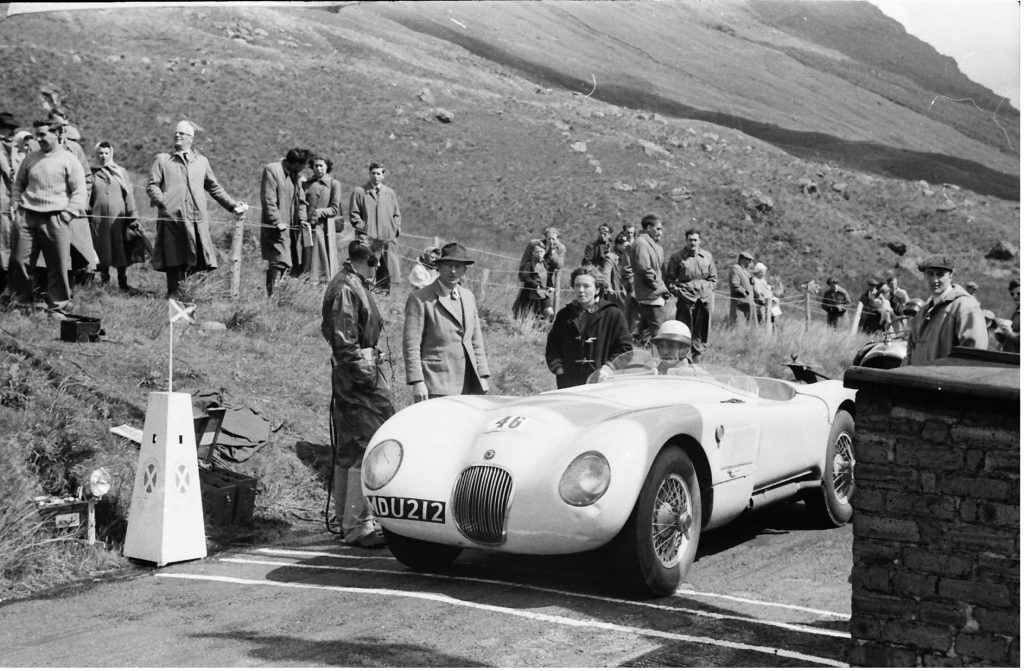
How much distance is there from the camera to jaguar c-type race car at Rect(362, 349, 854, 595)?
6.28 m

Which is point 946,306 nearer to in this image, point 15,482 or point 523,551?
point 523,551

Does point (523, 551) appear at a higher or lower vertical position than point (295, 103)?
lower

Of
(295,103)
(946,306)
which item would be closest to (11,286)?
(946,306)

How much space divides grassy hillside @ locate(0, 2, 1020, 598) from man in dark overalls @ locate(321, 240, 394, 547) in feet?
29.1

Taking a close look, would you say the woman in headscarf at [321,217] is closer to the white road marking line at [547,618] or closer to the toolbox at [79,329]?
the toolbox at [79,329]

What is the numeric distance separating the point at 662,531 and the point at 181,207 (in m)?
7.66

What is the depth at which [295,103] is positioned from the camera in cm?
4312

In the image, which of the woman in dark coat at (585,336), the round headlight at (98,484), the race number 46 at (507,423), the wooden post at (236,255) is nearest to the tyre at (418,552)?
the race number 46 at (507,423)

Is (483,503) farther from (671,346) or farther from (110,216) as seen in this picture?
(110,216)

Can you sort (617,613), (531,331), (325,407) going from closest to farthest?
(617,613), (325,407), (531,331)

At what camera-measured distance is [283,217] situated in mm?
14094

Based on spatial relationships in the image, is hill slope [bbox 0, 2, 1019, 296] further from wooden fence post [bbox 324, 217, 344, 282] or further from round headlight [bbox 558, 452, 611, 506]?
round headlight [bbox 558, 452, 611, 506]

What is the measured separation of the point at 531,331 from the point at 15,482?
30.7 ft

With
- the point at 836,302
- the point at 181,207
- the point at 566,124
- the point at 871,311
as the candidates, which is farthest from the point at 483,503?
the point at 566,124
